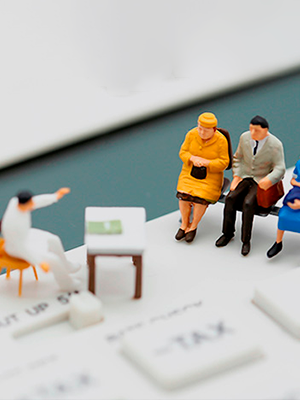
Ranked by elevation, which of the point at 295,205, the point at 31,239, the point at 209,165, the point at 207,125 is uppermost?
the point at 207,125

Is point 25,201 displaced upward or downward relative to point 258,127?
downward

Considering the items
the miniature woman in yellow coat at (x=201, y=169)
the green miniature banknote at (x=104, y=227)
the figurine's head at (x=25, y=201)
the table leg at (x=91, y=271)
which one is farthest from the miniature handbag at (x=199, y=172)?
the figurine's head at (x=25, y=201)

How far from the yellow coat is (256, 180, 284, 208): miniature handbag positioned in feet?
0.94

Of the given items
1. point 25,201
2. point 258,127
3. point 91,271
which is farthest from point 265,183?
point 25,201

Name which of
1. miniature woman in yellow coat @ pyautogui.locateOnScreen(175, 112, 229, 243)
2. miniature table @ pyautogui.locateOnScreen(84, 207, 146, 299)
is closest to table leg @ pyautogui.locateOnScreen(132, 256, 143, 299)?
miniature table @ pyautogui.locateOnScreen(84, 207, 146, 299)

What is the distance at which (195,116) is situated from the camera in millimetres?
7402

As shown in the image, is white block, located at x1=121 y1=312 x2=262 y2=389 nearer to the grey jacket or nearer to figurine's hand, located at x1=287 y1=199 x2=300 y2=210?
figurine's hand, located at x1=287 y1=199 x2=300 y2=210

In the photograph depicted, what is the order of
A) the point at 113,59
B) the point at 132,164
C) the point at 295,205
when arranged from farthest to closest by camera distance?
the point at 113,59, the point at 132,164, the point at 295,205

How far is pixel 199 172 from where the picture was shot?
510 cm

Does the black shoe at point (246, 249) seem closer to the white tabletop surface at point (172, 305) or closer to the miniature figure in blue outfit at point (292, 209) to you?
the white tabletop surface at point (172, 305)

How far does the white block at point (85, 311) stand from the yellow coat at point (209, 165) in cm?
113

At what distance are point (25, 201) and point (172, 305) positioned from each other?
1.06 meters

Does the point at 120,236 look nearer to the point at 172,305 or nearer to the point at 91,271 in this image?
the point at 91,271

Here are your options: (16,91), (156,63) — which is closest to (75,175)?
(16,91)
